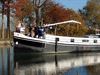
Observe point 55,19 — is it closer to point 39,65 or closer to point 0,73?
point 39,65

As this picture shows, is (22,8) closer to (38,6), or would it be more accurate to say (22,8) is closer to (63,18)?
(38,6)

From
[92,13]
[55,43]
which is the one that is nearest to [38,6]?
[55,43]

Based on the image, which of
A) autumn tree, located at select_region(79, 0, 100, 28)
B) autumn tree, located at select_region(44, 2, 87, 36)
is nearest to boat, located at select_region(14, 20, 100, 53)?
autumn tree, located at select_region(44, 2, 87, 36)

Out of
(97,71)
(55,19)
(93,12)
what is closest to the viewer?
(97,71)

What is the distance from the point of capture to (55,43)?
158 ft

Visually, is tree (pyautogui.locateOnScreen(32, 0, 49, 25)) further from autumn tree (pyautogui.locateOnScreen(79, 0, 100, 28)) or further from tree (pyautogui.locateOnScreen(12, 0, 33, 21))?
autumn tree (pyautogui.locateOnScreen(79, 0, 100, 28))

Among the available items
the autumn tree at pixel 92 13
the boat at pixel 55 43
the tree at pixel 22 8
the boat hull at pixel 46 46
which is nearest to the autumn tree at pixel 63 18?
the tree at pixel 22 8

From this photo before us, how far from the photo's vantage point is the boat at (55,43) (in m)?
45.5

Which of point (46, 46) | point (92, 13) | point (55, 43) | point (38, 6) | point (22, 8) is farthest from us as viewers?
point (92, 13)

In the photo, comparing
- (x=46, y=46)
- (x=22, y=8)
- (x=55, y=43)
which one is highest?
(x=22, y=8)

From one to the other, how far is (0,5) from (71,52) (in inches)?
795

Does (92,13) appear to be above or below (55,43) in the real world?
above

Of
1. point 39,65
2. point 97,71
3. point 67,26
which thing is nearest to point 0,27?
point 67,26

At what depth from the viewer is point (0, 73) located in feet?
93.9
